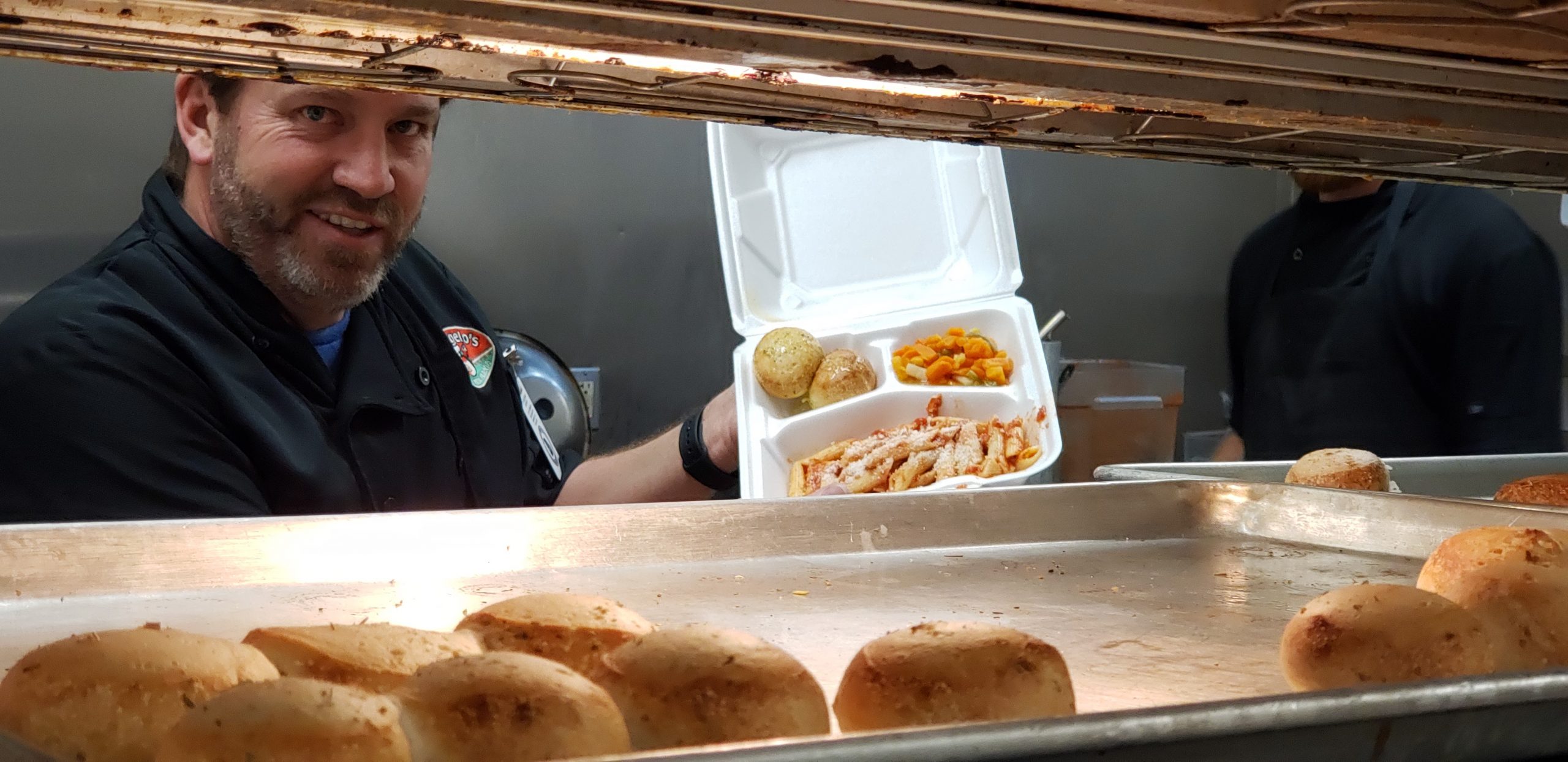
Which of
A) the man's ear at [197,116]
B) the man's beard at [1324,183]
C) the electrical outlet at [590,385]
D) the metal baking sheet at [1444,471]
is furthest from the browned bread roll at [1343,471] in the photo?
the electrical outlet at [590,385]

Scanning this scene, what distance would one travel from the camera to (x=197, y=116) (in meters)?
2.02

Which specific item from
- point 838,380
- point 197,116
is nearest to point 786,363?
point 838,380

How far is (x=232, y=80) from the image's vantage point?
193 cm

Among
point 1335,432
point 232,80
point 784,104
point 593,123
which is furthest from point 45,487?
point 1335,432

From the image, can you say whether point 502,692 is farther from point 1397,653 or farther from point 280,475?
point 280,475

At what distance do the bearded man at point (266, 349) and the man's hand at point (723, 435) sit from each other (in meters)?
0.45

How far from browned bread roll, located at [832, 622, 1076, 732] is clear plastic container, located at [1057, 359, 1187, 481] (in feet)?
8.89

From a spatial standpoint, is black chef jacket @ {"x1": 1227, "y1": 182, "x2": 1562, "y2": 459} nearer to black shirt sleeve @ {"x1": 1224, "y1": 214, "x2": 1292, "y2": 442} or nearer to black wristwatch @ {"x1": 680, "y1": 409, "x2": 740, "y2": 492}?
black shirt sleeve @ {"x1": 1224, "y1": 214, "x2": 1292, "y2": 442}

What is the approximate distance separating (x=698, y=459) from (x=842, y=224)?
948mm

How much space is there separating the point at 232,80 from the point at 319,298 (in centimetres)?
35

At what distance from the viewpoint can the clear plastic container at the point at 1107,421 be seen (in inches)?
138

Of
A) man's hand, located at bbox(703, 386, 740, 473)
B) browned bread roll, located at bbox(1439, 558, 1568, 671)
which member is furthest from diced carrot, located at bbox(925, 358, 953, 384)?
browned bread roll, located at bbox(1439, 558, 1568, 671)

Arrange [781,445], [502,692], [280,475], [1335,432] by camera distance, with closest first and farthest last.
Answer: [502,692]
[280,475]
[781,445]
[1335,432]

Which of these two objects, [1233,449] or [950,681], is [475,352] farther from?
[1233,449]
